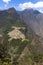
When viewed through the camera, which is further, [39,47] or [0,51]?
[39,47]

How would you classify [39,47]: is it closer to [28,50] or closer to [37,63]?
[28,50]

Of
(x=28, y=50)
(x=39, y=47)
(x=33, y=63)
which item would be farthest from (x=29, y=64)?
(x=39, y=47)

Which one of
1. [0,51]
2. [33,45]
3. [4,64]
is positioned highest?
[33,45]

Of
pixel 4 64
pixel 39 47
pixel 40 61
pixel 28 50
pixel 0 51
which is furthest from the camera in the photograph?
pixel 39 47

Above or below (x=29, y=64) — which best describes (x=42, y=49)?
above

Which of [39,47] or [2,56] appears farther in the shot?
[39,47]

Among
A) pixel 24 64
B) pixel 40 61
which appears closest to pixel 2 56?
pixel 24 64

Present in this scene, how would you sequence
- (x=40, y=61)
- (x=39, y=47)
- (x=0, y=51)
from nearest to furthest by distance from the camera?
(x=0, y=51), (x=40, y=61), (x=39, y=47)

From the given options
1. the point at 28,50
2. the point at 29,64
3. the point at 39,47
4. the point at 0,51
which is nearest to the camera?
the point at 0,51

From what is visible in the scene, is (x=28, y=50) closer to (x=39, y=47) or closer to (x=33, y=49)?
(x=33, y=49)
